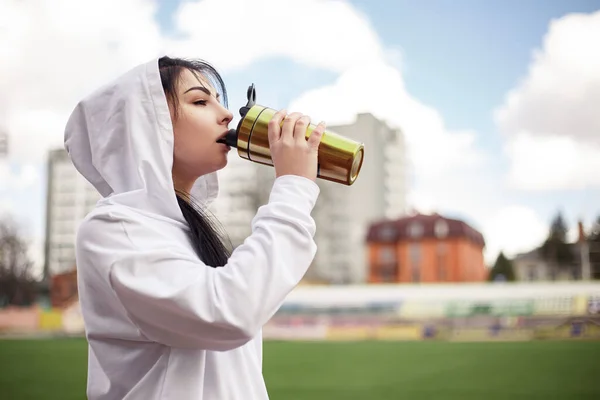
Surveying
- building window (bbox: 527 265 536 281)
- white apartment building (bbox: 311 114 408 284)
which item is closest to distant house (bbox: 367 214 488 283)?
white apartment building (bbox: 311 114 408 284)

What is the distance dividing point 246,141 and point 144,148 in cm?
14

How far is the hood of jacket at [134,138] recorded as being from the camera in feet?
2.63

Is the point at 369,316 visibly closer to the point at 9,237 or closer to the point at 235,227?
the point at 9,237

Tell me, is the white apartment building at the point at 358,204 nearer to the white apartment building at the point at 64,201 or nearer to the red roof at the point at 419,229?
the red roof at the point at 419,229

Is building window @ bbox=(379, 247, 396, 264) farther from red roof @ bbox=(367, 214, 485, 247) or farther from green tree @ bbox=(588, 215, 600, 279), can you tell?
green tree @ bbox=(588, 215, 600, 279)

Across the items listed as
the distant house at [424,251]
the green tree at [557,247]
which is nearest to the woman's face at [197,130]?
the distant house at [424,251]

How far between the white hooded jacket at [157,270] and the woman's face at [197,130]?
0.20 feet

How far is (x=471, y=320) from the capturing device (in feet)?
54.7

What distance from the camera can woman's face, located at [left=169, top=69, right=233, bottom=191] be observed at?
2.94ft

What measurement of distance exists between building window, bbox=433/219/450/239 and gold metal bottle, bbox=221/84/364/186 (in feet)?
85.6

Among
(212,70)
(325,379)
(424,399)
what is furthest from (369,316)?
(212,70)

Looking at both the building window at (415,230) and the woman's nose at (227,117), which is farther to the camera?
the building window at (415,230)

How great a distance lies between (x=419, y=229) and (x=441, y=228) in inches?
42.0

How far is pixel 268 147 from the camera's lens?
34.3 inches
